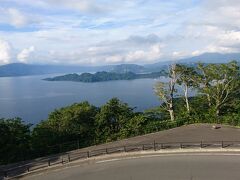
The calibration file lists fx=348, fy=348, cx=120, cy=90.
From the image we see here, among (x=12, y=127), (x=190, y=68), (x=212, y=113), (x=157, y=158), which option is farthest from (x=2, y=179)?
(x=190, y=68)

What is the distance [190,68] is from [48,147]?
63.8ft

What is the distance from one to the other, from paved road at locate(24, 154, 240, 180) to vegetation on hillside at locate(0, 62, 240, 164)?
4988mm

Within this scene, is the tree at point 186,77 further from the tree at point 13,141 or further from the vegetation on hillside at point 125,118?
the tree at point 13,141

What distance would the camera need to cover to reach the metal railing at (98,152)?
20.1 metres

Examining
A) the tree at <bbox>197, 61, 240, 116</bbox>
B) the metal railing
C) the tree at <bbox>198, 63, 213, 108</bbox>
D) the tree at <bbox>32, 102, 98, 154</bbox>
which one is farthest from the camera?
the tree at <bbox>198, 63, 213, 108</bbox>

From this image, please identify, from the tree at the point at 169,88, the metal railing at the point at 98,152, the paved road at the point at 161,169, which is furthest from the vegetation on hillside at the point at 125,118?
the paved road at the point at 161,169

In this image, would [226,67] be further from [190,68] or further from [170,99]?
[170,99]

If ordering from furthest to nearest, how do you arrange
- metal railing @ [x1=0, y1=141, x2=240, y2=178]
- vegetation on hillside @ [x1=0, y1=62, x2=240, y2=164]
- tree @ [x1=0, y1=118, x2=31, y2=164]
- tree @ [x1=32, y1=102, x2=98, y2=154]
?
tree @ [x1=32, y1=102, x2=98, y2=154], vegetation on hillside @ [x1=0, y1=62, x2=240, y2=164], tree @ [x1=0, y1=118, x2=31, y2=164], metal railing @ [x1=0, y1=141, x2=240, y2=178]

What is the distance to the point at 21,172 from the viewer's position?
19.3 m

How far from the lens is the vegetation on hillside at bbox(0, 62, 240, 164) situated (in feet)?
80.8

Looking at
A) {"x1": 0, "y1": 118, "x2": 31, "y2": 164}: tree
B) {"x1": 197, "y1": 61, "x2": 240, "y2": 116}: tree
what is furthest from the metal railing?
{"x1": 197, "y1": 61, "x2": 240, "y2": 116}: tree

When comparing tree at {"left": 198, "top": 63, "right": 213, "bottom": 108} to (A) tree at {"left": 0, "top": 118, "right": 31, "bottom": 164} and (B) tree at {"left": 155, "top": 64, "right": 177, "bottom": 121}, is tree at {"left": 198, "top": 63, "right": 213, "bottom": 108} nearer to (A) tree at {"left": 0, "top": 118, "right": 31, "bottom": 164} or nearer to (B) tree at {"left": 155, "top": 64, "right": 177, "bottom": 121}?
(B) tree at {"left": 155, "top": 64, "right": 177, "bottom": 121}

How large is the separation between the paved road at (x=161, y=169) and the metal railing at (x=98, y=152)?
3.73 ft

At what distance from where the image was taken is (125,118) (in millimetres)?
29906
